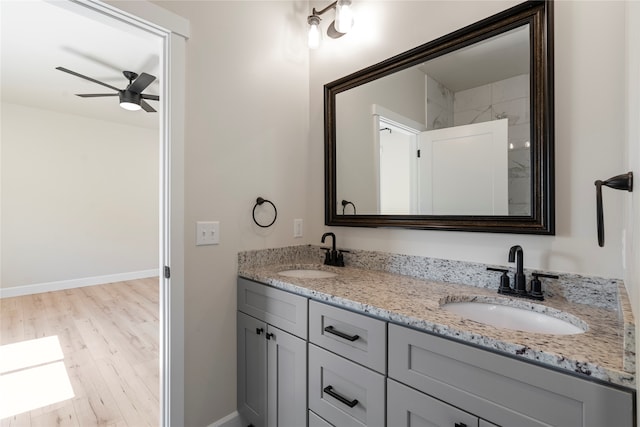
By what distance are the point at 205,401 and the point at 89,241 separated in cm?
439

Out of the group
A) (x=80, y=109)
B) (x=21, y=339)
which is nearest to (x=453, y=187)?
(x=21, y=339)

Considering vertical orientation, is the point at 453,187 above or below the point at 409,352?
above

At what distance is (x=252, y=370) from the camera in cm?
156

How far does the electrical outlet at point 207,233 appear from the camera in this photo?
1.50 meters

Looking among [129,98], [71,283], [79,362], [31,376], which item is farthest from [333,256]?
[71,283]

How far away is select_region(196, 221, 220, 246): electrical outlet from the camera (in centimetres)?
150

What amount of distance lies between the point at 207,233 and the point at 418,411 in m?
1.17

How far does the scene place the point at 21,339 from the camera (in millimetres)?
2723

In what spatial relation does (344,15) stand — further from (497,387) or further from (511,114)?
(497,387)

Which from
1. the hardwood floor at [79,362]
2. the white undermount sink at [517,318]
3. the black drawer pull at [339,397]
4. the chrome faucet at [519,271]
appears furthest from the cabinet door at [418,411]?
the hardwood floor at [79,362]

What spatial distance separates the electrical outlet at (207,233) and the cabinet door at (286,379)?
0.52 meters

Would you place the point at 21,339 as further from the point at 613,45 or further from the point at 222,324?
the point at 613,45

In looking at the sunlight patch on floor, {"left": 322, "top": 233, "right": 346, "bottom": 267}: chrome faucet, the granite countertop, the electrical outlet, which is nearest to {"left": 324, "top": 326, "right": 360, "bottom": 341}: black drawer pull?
the granite countertop

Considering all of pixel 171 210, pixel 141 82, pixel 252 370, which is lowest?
pixel 252 370
